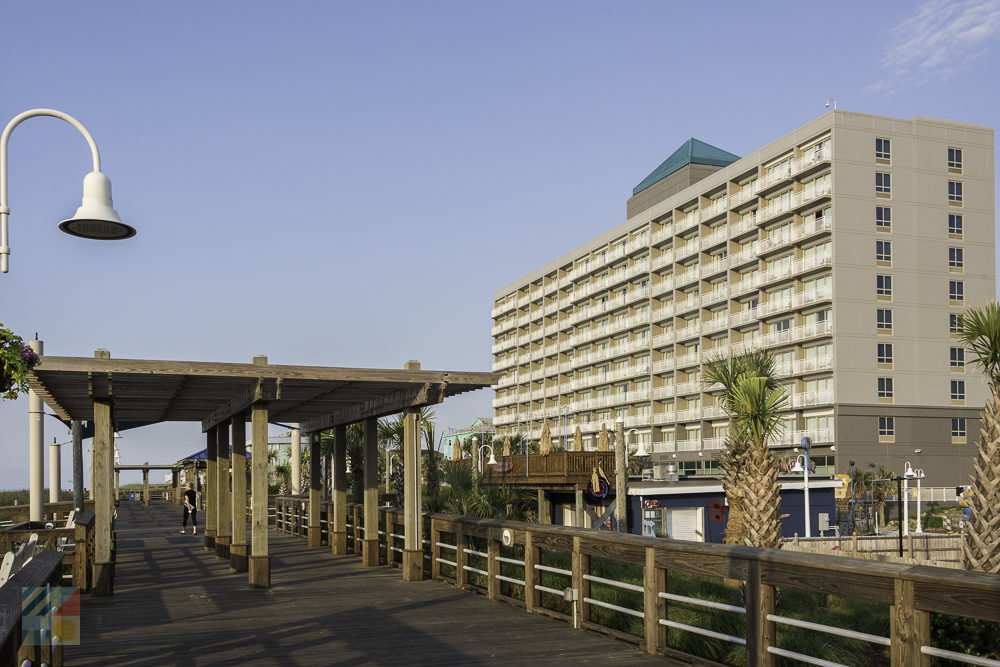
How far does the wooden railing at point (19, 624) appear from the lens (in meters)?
4.36

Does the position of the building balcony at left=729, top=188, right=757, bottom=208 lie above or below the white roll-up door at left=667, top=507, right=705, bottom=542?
above

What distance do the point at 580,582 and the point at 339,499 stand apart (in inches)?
464

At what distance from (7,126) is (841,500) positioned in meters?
51.2

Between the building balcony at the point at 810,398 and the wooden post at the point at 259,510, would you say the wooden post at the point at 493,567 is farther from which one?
the building balcony at the point at 810,398

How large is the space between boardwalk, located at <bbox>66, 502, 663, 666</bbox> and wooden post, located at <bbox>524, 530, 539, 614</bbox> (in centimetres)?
19

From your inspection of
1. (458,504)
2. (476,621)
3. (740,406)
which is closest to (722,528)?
(458,504)

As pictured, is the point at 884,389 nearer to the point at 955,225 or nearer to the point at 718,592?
the point at 955,225

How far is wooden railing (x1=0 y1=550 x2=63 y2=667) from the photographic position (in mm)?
4359

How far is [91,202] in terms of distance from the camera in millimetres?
9758

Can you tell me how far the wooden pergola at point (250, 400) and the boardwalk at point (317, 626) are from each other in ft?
3.09

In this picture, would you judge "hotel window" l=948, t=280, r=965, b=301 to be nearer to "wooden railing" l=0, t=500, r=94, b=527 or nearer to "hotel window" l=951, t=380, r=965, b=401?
"hotel window" l=951, t=380, r=965, b=401

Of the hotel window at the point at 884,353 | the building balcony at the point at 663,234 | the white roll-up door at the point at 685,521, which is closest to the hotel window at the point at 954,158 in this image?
the hotel window at the point at 884,353

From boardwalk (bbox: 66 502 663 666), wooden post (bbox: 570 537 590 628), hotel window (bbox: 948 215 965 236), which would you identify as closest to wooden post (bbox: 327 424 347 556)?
boardwalk (bbox: 66 502 663 666)

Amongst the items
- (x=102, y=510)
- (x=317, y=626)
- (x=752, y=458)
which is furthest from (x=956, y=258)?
(x=317, y=626)
